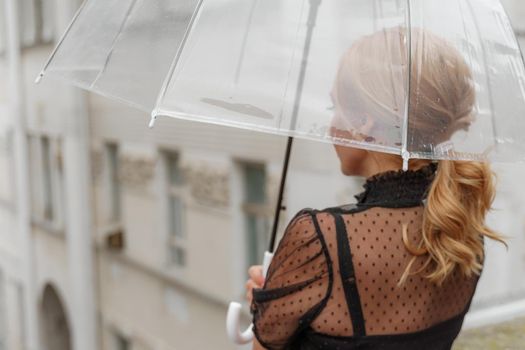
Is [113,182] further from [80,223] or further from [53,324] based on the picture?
[53,324]

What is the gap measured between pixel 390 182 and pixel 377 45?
0.99ft

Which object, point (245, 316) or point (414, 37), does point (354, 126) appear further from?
point (245, 316)

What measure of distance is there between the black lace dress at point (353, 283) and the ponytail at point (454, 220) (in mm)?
24

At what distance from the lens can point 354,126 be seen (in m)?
1.71

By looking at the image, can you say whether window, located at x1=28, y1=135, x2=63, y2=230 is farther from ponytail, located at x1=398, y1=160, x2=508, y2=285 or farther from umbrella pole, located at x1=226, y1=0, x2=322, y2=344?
ponytail, located at x1=398, y1=160, x2=508, y2=285

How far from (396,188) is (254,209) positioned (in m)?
6.30

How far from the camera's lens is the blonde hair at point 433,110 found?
1605mm

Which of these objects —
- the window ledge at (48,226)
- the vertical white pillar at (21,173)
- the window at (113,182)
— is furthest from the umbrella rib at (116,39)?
the vertical white pillar at (21,173)

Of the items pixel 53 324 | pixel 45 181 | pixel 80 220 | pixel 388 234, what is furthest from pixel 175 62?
pixel 53 324

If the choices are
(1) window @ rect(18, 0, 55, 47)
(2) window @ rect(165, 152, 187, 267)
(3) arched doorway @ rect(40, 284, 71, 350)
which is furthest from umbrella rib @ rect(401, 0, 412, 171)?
(3) arched doorway @ rect(40, 284, 71, 350)

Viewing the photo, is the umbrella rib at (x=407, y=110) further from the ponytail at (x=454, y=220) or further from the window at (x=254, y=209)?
the window at (x=254, y=209)

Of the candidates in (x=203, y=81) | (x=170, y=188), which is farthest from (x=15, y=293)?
(x=203, y=81)

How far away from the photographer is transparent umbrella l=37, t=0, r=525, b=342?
1.68 meters

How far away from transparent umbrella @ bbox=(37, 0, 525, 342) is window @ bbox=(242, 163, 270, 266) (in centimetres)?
579
